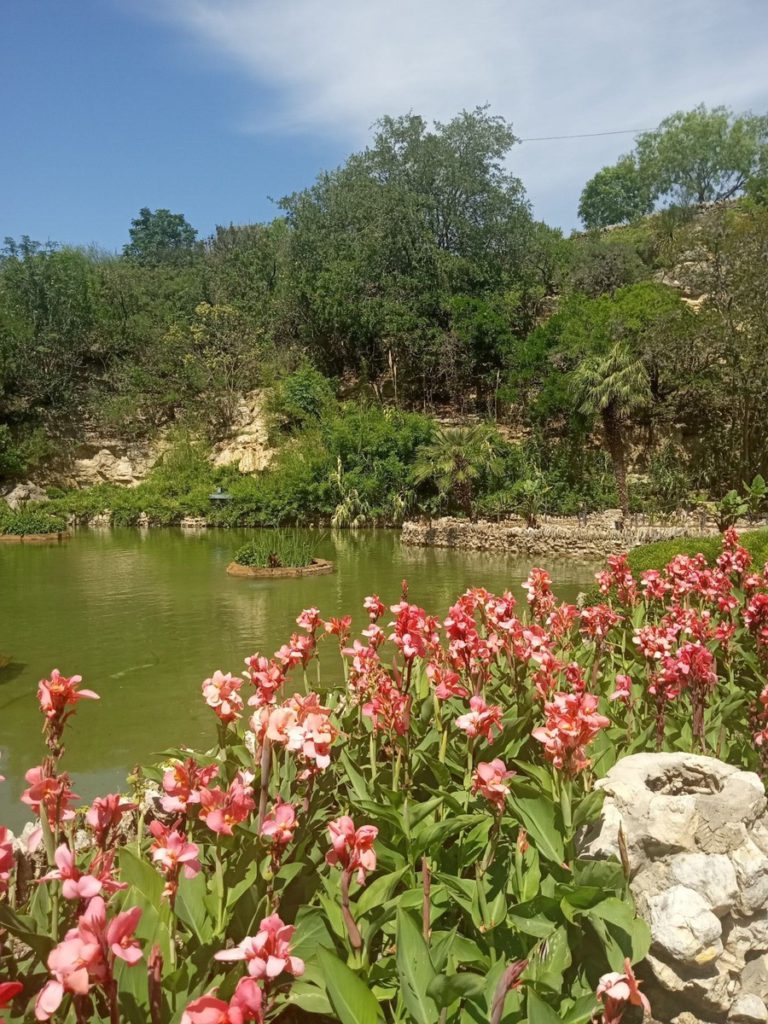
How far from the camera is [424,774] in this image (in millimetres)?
2959

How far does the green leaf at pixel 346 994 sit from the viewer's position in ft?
5.38

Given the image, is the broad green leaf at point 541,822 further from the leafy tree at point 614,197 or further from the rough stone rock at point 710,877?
the leafy tree at point 614,197

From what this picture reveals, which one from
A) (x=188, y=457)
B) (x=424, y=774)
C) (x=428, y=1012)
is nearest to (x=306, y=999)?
(x=428, y=1012)

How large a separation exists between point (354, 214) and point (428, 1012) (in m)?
34.6

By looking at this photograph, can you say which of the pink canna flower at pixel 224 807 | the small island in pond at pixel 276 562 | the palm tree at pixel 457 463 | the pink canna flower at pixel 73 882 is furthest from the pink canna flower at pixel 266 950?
the palm tree at pixel 457 463

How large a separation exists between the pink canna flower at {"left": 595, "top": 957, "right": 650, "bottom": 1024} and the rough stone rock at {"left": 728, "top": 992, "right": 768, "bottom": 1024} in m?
0.96

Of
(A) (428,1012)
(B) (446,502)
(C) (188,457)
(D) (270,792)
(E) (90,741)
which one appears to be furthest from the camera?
(C) (188,457)

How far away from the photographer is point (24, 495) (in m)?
28.4

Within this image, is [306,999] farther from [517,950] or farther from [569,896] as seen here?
[569,896]

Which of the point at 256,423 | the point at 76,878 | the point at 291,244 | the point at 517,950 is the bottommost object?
the point at 517,950

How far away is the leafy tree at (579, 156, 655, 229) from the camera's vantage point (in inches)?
2099

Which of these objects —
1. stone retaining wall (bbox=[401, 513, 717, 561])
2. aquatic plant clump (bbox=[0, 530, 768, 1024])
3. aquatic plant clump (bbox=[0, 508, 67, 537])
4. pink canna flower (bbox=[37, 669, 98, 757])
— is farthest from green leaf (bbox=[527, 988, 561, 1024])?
aquatic plant clump (bbox=[0, 508, 67, 537])

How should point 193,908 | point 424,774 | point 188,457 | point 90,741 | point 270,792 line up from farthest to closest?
1. point 188,457
2. point 90,741
3. point 424,774
4. point 270,792
5. point 193,908

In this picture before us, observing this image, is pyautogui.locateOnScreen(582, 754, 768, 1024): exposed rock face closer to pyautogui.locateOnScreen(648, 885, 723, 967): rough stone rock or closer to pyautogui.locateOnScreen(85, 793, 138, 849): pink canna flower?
pyautogui.locateOnScreen(648, 885, 723, 967): rough stone rock
